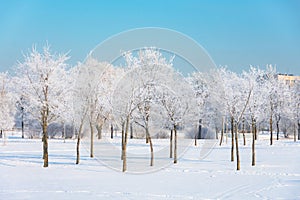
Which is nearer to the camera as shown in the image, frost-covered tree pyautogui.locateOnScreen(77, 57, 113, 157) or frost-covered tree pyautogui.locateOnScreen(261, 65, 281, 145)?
frost-covered tree pyautogui.locateOnScreen(77, 57, 113, 157)

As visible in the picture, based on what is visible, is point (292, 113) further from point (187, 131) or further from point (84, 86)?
point (84, 86)

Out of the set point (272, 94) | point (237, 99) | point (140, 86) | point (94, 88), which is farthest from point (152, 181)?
point (272, 94)

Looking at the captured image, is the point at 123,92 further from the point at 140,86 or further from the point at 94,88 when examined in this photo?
the point at 94,88

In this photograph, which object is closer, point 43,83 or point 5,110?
point 43,83

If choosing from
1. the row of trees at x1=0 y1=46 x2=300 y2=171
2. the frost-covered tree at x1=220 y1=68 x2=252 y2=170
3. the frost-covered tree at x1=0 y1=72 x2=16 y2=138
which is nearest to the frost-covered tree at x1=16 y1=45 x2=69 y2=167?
the row of trees at x1=0 y1=46 x2=300 y2=171

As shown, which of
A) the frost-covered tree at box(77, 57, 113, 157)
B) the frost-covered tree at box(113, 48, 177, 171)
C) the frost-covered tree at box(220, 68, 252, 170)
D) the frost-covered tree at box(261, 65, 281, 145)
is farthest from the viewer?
the frost-covered tree at box(261, 65, 281, 145)

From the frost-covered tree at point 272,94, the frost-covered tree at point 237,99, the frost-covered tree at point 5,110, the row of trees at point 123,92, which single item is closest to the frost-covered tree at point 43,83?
the row of trees at point 123,92

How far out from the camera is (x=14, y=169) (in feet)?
79.6

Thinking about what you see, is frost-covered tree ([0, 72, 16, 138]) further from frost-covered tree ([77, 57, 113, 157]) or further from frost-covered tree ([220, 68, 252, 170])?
frost-covered tree ([220, 68, 252, 170])

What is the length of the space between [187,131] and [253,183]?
1417 inches

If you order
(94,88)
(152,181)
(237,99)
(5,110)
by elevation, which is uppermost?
(94,88)

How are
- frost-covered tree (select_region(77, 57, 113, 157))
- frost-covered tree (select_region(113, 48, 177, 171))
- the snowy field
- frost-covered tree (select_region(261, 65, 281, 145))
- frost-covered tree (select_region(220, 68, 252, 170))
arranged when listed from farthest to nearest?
frost-covered tree (select_region(261, 65, 281, 145)) < frost-covered tree (select_region(77, 57, 113, 157)) < frost-covered tree (select_region(220, 68, 252, 170)) < frost-covered tree (select_region(113, 48, 177, 171)) < the snowy field

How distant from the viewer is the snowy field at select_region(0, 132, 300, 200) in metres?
15.4

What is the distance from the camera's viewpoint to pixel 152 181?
19.7m
